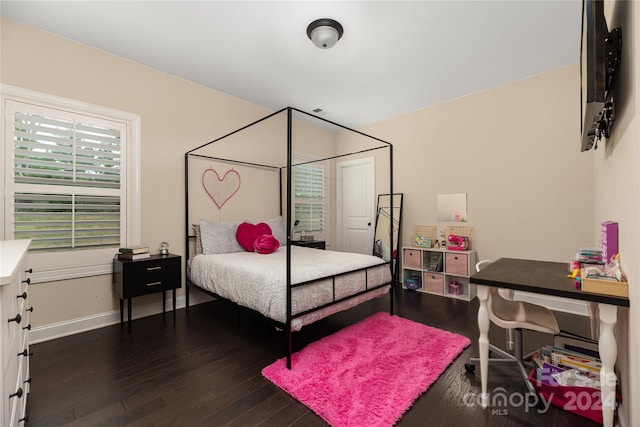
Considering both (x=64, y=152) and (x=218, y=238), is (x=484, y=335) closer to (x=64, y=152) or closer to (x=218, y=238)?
(x=218, y=238)

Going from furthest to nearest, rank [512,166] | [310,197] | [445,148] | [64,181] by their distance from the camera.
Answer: [310,197]
[445,148]
[512,166]
[64,181]

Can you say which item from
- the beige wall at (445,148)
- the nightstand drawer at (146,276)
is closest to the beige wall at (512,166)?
the beige wall at (445,148)

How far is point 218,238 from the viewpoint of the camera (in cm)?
329

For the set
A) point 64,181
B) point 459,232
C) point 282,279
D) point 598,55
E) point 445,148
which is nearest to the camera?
point 598,55

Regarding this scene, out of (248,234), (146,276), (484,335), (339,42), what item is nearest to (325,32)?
(339,42)

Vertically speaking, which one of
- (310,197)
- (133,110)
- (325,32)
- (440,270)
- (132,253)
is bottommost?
(440,270)

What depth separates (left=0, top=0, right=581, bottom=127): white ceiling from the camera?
7.12 ft

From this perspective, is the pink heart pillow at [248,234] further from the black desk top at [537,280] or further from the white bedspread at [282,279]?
the black desk top at [537,280]

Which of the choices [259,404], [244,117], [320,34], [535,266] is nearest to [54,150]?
[244,117]

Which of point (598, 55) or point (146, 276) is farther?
point (146, 276)

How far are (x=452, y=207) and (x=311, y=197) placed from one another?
7.30 ft

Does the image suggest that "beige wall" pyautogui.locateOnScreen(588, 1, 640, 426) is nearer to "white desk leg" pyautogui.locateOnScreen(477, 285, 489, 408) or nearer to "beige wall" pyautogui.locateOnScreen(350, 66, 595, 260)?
"white desk leg" pyautogui.locateOnScreen(477, 285, 489, 408)

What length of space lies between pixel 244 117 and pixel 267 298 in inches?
109

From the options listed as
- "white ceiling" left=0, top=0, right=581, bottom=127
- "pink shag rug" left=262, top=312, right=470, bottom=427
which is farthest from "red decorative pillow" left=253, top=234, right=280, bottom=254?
"white ceiling" left=0, top=0, right=581, bottom=127
